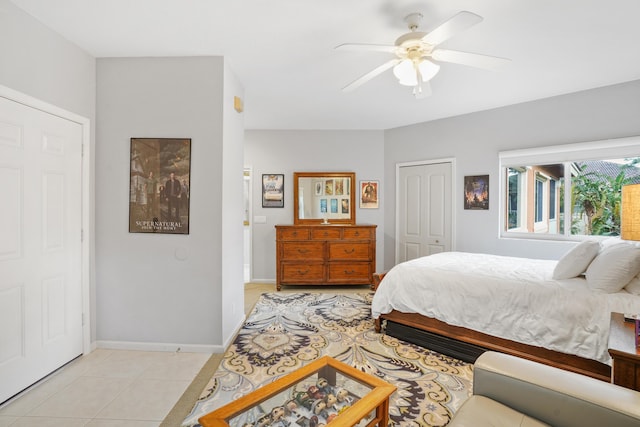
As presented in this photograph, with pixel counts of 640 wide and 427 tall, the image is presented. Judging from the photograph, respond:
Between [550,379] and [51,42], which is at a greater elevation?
[51,42]

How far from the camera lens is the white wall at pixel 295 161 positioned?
5223 mm

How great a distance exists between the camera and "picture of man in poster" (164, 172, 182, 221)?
273 cm

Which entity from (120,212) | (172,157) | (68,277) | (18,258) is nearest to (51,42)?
(172,157)

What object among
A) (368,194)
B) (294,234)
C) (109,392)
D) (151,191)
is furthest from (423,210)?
(109,392)

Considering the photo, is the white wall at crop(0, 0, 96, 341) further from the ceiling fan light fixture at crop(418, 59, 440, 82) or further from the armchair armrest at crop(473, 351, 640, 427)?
the armchair armrest at crop(473, 351, 640, 427)

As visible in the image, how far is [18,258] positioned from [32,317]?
0.44 m

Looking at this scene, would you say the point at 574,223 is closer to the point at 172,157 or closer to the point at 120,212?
the point at 172,157

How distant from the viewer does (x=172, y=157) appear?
273cm

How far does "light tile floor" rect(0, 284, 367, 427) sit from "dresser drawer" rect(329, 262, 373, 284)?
2396mm

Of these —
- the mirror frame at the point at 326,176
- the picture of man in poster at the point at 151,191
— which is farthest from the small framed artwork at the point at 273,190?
the picture of man in poster at the point at 151,191

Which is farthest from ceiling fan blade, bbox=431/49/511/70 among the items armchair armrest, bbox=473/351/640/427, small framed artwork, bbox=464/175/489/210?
small framed artwork, bbox=464/175/489/210

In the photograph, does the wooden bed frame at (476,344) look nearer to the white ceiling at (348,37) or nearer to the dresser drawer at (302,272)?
the dresser drawer at (302,272)

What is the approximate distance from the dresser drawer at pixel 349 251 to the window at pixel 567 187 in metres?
1.89

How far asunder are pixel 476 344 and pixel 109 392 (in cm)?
274
